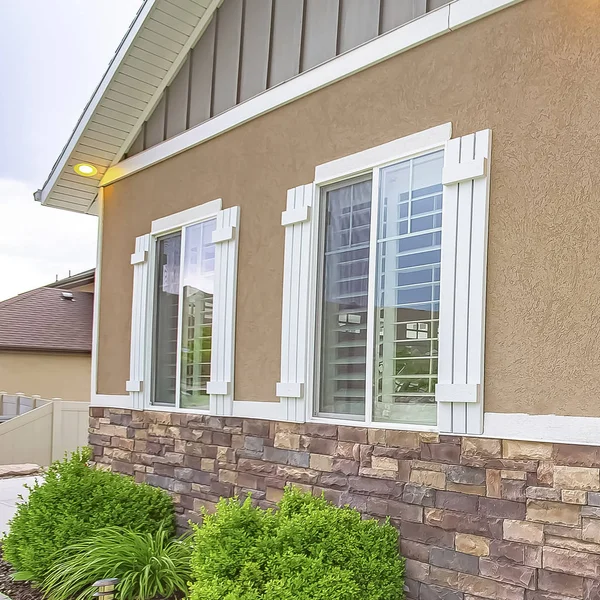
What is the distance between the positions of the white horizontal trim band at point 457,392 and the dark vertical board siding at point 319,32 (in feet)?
8.70

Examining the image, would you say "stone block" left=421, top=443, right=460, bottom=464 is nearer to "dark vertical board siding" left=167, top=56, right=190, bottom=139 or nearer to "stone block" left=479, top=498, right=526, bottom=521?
"stone block" left=479, top=498, right=526, bottom=521

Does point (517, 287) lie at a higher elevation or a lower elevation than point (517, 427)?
higher

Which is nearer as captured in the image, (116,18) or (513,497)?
(513,497)

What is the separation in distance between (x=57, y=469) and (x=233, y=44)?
4.12 metres

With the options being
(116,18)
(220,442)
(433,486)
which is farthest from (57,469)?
(116,18)

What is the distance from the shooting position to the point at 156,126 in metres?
7.03

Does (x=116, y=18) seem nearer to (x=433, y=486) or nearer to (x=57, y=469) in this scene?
(x=57, y=469)

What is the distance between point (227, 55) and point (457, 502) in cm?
438

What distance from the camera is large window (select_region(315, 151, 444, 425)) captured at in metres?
4.27

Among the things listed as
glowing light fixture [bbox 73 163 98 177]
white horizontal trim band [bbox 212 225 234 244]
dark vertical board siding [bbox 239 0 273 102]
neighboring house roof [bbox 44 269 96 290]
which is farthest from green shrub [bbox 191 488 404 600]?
neighboring house roof [bbox 44 269 96 290]

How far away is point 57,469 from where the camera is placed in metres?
6.07

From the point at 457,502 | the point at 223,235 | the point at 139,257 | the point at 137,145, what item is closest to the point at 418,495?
the point at 457,502

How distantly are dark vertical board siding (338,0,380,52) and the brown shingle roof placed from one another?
514 inches

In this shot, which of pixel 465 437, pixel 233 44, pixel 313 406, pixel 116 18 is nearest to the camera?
pixel 465 437
